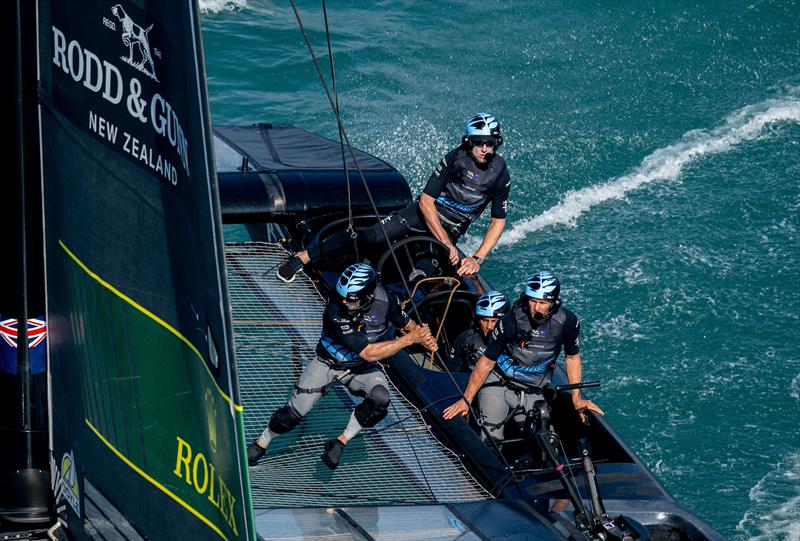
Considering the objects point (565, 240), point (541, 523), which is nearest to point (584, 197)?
point (565, 240)

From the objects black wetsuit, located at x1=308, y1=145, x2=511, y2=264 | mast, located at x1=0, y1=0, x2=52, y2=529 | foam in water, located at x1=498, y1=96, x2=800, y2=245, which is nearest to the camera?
mast, located at x1=0, y1=0, x2=52, y2=529

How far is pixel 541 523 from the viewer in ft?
18.7

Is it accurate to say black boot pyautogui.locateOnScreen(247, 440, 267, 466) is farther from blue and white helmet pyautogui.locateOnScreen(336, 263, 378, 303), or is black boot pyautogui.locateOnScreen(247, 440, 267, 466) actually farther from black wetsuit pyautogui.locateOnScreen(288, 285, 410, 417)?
blue and white helmet pyautogui.locateOnScreen(336, 263, 378, 303)

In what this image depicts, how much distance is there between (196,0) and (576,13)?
14.4 m

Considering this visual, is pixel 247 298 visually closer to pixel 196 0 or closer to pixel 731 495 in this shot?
pixel 731 495

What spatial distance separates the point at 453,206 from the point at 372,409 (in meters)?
2.30

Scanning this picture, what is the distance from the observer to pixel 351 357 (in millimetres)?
6422

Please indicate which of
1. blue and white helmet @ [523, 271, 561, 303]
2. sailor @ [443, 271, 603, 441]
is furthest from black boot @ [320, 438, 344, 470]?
blue and white helmet @ [523, 271, 561, 303]

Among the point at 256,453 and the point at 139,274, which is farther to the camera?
the point at 256,453

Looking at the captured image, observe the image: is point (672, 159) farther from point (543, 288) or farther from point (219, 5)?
point (219, 5)

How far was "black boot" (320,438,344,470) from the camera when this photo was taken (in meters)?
6.25

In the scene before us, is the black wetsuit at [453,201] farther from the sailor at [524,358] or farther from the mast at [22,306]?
the mast at [22,306]

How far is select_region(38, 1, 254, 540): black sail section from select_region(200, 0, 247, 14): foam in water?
14.0m

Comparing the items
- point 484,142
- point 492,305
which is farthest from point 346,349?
point 484,142
